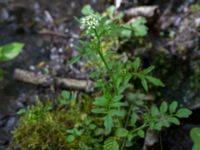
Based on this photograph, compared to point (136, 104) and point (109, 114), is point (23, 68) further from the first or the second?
point (109, 114)

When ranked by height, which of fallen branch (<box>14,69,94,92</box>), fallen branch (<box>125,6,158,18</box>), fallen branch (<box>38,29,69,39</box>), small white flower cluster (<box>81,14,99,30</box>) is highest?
fallen branch (<box>125,6,158,18</box>)

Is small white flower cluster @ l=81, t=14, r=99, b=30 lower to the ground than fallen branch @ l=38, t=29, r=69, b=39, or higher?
lower

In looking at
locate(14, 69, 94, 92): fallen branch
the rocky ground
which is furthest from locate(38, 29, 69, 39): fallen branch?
locate(14, 69, 94, 92): fallen branch

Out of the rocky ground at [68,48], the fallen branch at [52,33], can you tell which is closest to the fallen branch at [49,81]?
the rocky ground at [68,48]

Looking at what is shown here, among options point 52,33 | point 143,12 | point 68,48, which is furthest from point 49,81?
point 143,12

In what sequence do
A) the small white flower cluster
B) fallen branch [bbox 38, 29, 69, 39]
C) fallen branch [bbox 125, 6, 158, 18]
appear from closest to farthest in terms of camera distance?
the small white flower cluster
fallen branch [bbox 125, 6, 158, 18]
fallen branch [bbox 38, 29, 69, 39]

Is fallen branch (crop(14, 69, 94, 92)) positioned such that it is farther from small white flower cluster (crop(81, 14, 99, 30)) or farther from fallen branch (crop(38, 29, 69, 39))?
small white flower cluster (crop(81, 14, 99, 30))

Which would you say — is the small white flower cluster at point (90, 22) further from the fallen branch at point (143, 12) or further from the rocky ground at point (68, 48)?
the fallen branch at point (143, 12)
